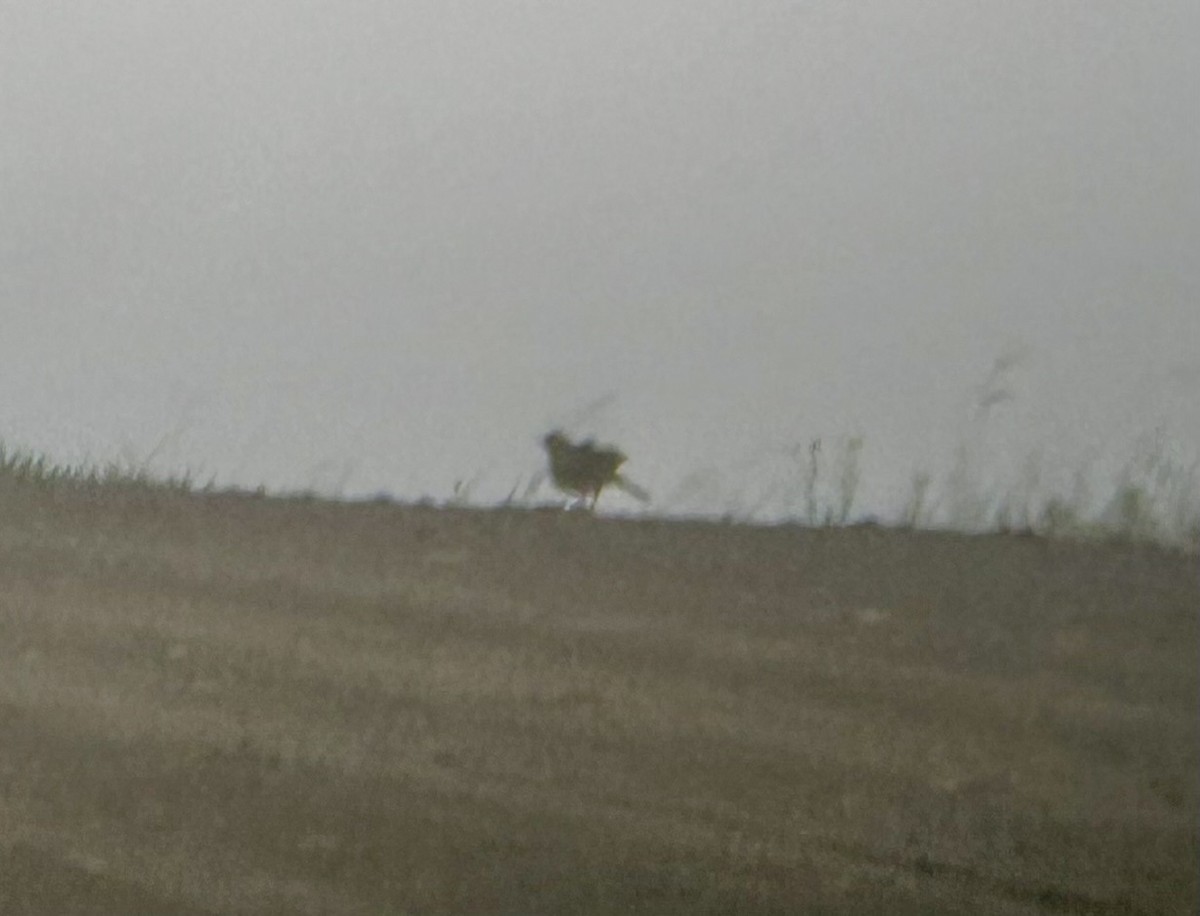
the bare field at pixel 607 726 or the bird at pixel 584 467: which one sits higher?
the bird at pixel 584 467

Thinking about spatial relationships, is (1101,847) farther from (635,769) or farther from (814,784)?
(635,769)

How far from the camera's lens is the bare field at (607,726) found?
423cm

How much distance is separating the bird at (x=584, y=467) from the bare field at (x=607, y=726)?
102mm

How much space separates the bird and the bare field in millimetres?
102

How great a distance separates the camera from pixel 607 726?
15.2 ft

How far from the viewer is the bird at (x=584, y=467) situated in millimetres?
5336

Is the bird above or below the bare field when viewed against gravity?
above

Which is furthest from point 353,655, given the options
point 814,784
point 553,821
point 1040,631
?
point 1040,631

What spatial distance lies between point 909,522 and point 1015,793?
39.8 inches

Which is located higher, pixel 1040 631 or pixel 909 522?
pixel 909 522

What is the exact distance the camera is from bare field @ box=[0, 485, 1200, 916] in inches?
167

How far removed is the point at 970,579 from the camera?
15.4 ft

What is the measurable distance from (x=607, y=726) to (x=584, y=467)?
0.92 meters

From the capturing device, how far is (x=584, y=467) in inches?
211
